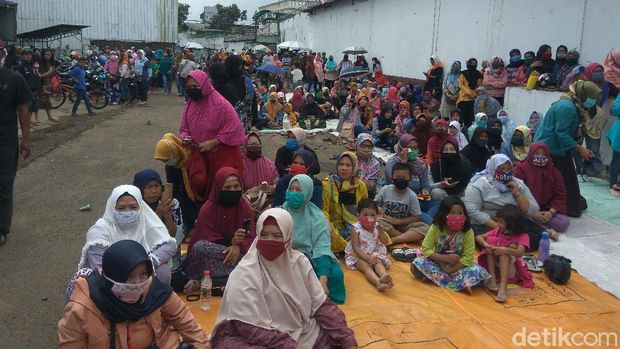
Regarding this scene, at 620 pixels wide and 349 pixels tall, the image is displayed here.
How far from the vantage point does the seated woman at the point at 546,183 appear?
5664 mm

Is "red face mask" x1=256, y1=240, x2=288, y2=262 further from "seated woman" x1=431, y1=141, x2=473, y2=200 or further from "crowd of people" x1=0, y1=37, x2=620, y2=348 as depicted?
"seated woman" x1=431, y1=141, x2=473, y2=200

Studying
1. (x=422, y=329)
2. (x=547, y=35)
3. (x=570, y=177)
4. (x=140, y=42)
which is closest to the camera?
(x=422, y=329)

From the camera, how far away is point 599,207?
6266 mm

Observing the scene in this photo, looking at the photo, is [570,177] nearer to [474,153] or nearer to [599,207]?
[599,207]

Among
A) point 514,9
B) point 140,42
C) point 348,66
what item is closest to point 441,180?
point 514,9

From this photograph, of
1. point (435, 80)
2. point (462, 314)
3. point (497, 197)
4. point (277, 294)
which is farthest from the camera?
point (435, 80)

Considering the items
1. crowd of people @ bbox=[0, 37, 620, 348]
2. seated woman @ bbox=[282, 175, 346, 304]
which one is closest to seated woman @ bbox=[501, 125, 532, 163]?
crowd of people @ bbox=[0, 37, 620, 348]

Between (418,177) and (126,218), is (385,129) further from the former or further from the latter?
(126,218)

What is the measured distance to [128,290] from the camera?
2.42 meters

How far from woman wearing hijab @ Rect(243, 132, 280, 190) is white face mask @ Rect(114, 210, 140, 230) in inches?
97.1

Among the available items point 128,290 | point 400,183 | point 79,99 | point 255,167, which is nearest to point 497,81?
point 400,183

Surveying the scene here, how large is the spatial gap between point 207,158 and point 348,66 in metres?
14.6

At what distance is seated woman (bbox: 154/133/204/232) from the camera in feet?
16.5

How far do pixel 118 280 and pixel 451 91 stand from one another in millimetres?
10137
